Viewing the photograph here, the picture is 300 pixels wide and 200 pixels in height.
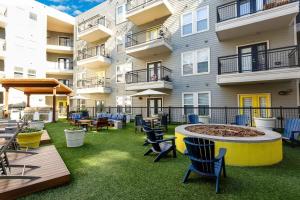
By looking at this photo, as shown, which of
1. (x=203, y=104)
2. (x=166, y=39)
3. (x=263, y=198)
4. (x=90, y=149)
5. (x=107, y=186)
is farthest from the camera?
(x=166, y=39)

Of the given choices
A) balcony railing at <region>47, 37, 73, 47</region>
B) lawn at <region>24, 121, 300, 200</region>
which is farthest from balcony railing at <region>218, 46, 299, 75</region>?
balcony railing at <region>47, 37, 73, 47</region>

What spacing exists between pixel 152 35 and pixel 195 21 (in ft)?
15.6

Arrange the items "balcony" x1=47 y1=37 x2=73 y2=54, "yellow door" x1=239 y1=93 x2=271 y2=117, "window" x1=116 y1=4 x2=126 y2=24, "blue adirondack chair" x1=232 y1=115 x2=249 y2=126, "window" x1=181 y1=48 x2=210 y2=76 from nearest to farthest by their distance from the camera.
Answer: "blue adirondack chair" x1=232 y1=115 x2=249 y2=126 → "yellow door" x1=239 y1=93 x2=271 y2=117 → "window" x1=181 y1=48 x2=210 y2=76 → "window" x1=116 y1=4 x2=126 y2=24 → "balcony" x1=47 y1=37 x2=73 y2=54

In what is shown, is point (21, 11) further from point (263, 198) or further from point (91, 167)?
point (263, 198)

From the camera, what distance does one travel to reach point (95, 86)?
2269cm

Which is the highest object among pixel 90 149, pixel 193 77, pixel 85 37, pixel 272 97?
pixel 85 37

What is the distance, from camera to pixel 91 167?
5.14 meters

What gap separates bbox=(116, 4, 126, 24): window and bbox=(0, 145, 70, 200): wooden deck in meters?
19.9

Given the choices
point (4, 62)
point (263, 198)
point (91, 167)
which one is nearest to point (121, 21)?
point (4, 62)

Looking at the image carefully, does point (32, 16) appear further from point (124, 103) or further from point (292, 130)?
point (292, 130)

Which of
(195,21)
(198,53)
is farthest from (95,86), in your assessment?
(195,21)

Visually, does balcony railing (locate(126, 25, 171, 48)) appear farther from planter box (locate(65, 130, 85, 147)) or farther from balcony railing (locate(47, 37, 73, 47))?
balcony railing (locate(47, 37, 73, 47))

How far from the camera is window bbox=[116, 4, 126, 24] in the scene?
21.5 metres

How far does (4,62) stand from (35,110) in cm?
1073
